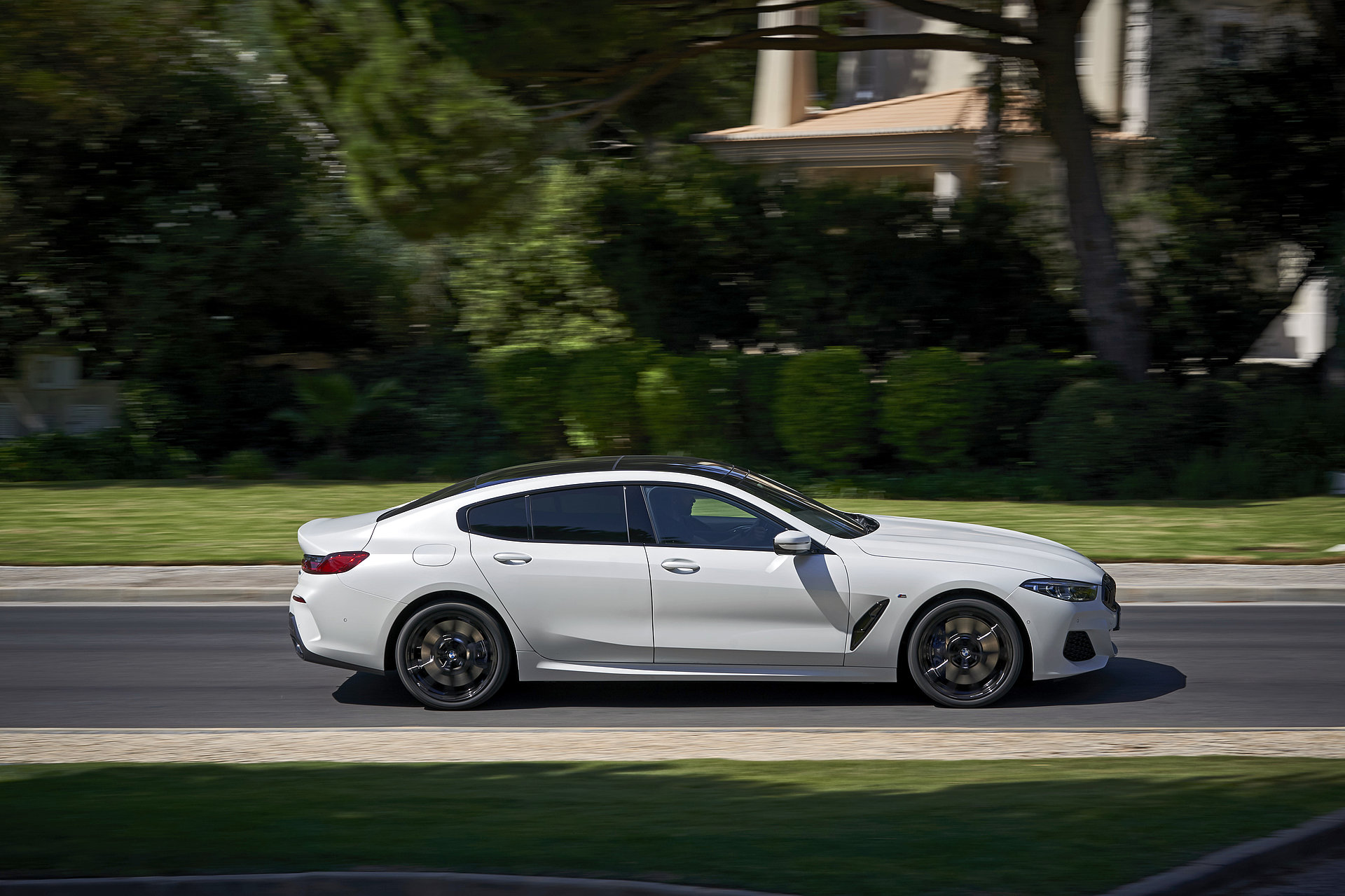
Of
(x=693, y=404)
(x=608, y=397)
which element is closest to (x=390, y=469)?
(x=608, y=397)

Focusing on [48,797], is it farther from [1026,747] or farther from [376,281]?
[376,281]

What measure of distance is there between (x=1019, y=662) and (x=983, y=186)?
1370 cm

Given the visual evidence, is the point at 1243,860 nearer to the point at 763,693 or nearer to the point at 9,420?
the point at 763,693

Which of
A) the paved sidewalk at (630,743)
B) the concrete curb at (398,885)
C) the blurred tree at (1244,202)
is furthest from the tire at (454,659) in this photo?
the blurred tree at (1244,202)

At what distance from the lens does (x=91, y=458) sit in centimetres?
2017

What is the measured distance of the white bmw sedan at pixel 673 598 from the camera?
7727 millimetres

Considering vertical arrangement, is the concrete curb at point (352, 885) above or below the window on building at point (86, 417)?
below

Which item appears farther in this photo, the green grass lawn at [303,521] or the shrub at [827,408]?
the shrub at [827,408]

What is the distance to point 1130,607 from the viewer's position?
36.7 feet

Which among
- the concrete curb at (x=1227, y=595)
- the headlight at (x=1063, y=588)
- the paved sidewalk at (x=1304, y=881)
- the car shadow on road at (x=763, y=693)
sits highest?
the headlight at (x=1063, y=588)

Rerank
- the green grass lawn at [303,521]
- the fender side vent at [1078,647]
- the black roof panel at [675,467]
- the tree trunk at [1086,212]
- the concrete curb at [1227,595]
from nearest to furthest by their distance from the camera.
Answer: the fender side vent at [1078,647], the black roof panel at [675,467], the concrete curb at [1227,595], the green grass lawn at [303,521], the tree trunk at [1086,212]

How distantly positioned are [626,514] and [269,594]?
16.6ft

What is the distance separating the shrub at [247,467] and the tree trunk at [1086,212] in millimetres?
11958

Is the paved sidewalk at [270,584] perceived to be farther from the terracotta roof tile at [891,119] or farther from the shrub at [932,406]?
the terracotta roof tile at [891,119]
